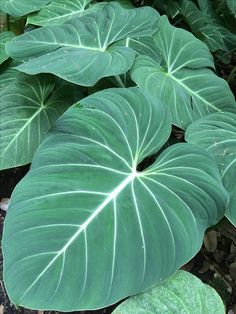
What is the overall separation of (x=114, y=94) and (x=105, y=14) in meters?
0.52

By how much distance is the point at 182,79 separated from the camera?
1812 millimetres

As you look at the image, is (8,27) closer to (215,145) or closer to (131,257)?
(215,145)

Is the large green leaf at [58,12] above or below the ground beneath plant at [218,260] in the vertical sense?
above

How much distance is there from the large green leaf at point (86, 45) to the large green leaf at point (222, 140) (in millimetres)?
318

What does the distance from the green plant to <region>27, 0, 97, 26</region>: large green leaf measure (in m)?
0.24

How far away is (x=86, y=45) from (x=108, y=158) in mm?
623

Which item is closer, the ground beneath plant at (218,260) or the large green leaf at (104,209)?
the large green leaf at (104,209)

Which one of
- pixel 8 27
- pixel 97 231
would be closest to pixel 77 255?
pixel 97 231

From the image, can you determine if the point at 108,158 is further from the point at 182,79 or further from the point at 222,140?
the point at 182,79

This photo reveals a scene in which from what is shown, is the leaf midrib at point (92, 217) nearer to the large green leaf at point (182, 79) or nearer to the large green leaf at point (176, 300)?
the large green leaf at point (176, 300)

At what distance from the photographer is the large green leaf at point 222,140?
1435 millimetres

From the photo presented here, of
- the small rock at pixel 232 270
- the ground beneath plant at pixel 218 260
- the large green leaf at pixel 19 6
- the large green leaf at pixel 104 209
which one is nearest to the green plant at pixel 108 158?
the large green leaf at pixel 104 209

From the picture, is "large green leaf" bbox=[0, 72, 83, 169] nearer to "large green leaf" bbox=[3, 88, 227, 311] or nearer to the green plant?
the green plant

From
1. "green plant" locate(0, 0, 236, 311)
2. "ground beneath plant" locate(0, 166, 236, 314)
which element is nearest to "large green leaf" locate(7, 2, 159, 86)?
"green plant" locate(0, 0, 236, 311)
